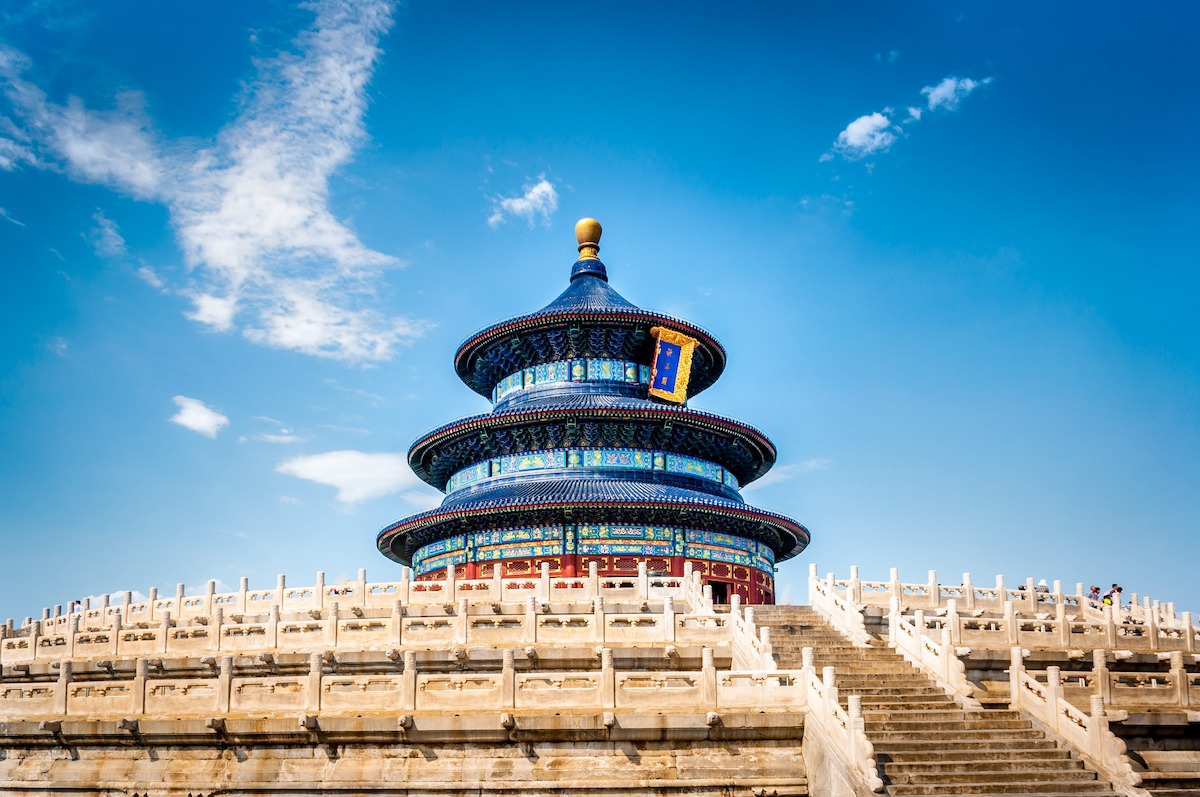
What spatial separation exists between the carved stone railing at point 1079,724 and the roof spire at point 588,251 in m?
34.6

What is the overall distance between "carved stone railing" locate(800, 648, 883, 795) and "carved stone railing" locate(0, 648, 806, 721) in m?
0.43

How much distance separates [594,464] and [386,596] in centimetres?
1555

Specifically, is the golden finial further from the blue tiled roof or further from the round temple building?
the blue tiled roof

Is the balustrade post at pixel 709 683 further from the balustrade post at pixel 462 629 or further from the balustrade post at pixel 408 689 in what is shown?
the balustrade post at pixel 462 629

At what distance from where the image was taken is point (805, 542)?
46.5 m

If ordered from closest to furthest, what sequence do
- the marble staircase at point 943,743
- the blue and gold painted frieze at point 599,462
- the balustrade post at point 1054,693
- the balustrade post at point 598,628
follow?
1. the marble staircase at point 943,743
2. the balustrade post at point 1054,693
3. the balustrade post at point 598,628
4. the blue and gold painted frieze at point 599,462

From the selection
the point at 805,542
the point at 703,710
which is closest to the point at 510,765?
the point at 703,710

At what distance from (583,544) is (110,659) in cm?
1857

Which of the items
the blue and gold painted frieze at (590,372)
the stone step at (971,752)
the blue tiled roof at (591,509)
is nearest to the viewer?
the stone step at (971,752)

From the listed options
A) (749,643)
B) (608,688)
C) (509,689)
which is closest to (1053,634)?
(749,643)

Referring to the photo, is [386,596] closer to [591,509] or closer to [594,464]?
[591,509]

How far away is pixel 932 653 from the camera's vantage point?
73.5ft

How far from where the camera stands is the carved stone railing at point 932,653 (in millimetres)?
21125

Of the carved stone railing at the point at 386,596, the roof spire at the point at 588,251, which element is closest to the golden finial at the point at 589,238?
the roof spire at the point at 588,251
